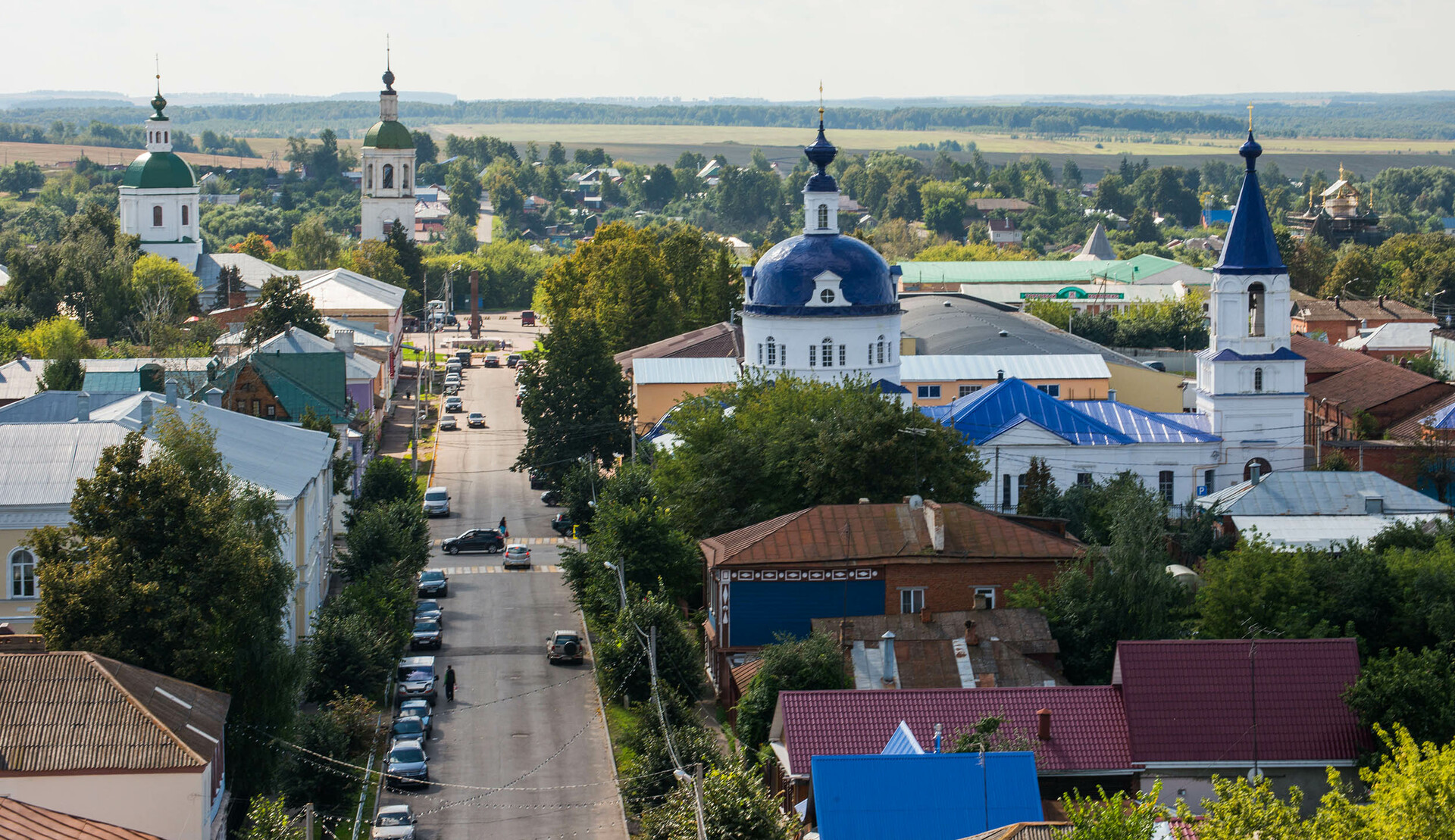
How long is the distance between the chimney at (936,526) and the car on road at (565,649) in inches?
324

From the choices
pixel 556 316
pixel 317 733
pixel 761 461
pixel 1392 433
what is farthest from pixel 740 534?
pixel 556 316

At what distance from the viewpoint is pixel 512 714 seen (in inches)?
1521

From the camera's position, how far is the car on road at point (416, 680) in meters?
39.2

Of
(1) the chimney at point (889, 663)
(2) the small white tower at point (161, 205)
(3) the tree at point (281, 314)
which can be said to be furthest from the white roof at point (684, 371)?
(2) the small white tower at point (161, 205)

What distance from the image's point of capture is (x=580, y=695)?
40.1m

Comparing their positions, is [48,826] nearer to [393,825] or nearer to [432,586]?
[393,825]

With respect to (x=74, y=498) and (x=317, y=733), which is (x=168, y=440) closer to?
(x=74, y=498)

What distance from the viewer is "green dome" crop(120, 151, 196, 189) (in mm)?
110062

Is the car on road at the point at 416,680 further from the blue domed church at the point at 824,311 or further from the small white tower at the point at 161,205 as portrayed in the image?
the small white tower at the point at 161,205

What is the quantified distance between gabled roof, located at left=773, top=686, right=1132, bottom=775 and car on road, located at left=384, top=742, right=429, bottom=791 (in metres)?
6.80

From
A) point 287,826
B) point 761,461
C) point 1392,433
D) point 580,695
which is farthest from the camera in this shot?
point 1392,433

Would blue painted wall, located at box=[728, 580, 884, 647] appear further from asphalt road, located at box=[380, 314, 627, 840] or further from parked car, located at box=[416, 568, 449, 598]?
parked car, located at box=[416, 568, 449, 598]

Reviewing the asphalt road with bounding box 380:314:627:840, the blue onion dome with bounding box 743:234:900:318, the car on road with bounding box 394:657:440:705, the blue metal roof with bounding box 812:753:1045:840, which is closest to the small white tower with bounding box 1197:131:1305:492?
the blue onion dome with bounding box 743:234:900:318

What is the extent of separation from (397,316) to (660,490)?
52.7 metres
